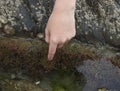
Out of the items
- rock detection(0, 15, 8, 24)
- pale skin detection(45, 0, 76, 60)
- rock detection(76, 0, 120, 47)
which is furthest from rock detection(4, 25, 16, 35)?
pale skin detection(45, 0, 76, 60)

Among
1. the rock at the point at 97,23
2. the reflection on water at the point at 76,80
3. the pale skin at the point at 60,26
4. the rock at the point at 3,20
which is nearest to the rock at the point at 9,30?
the rock at the point at 3,20

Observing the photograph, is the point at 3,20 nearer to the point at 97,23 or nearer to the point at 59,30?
the point at 97,23

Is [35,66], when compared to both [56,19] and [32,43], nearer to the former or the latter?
[32,43]

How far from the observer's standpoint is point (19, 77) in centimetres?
270

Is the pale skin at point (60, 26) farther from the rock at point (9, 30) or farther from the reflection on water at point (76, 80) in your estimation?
the rock at point (9, 30)

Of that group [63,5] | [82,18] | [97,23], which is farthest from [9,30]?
[63,5]

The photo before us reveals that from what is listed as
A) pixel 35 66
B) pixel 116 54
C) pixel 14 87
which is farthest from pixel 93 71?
pixel 14 87

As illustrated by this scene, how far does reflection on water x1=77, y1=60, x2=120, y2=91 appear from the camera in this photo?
2615mm

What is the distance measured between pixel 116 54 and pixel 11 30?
92 cm

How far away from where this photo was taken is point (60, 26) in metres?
1.85

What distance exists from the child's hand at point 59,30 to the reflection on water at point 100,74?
0.84m

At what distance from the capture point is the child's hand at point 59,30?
72.1 inches

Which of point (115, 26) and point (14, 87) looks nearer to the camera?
point (14, 87)

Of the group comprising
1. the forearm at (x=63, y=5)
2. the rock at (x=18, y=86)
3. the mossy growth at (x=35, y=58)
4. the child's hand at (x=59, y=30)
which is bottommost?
the rock at (x=18, y=86)
